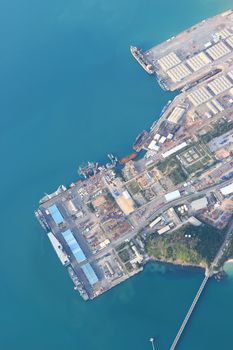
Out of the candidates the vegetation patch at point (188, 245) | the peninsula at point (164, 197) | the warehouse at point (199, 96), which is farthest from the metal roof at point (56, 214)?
the warehouse at point (199, 96)

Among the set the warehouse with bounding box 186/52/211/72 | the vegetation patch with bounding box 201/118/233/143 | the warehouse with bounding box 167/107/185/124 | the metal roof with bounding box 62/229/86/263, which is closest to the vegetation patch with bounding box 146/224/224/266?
Result: the metal roof with bounding box 62/229/86/263

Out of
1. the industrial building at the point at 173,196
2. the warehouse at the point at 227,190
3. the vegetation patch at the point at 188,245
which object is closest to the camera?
the vegetation patch at the point at 188,245

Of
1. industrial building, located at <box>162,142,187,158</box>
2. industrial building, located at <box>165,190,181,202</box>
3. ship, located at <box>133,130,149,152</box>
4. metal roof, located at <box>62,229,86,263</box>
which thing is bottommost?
industrial building, located at <box>165,190,181,202</box>

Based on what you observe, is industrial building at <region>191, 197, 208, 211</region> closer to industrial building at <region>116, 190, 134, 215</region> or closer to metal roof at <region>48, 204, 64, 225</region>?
industrial building at <region>116, 190, 134, 215</region>

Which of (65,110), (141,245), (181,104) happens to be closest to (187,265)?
(141,245)

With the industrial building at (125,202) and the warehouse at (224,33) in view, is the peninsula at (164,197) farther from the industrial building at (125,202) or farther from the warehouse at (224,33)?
the warehouse at (224,33)

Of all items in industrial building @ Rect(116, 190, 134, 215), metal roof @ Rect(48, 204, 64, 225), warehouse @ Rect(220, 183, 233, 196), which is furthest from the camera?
metal roof @ Rect(48, 204, 64, 225)

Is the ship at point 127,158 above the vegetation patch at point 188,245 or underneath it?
above

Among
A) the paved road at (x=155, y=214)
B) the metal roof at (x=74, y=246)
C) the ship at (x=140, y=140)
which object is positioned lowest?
the paved road at (x=155, y=214)

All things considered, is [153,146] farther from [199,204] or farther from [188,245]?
[188,245]
